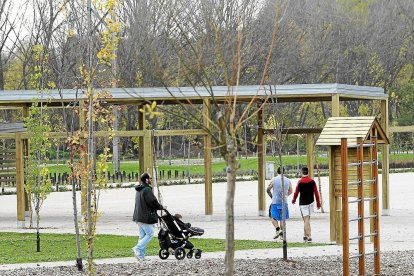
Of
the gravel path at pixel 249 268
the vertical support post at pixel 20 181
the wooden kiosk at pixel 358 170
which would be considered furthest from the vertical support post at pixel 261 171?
the gravel path at pixel 249 268

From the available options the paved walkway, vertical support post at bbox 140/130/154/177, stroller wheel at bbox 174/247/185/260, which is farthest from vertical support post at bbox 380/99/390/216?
stroller wheel at bbox 174/247/185/260

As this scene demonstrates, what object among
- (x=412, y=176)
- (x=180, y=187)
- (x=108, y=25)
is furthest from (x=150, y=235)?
(x=412, y=176)

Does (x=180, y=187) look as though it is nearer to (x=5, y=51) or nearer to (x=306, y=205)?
(x=5, y=51)

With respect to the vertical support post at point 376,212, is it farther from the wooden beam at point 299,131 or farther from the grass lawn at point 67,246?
the wooden beam at point 299,131

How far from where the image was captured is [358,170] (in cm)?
1539

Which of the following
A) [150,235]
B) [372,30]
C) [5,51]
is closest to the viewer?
[150,235]

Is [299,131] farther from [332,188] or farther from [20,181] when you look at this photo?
[332,188]

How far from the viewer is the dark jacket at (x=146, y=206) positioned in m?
17.9

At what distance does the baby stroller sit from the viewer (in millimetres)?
18219

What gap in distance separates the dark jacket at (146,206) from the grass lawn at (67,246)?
1301 mm

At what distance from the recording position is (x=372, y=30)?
222 ft

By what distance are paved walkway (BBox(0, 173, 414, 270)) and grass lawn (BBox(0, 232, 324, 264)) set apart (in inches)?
39.1

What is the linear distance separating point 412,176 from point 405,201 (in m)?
16.3

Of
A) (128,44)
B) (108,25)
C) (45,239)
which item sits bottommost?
(45,239)
